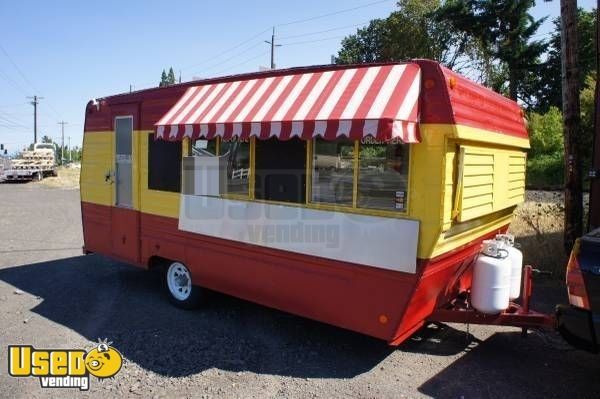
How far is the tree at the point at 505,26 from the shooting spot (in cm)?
2911

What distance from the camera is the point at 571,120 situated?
295 inches

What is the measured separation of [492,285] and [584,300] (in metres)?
0.95

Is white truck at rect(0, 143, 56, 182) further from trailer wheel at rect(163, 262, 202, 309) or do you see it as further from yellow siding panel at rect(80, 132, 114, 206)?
trailer wheel at rect(163, 262, 202, 309)

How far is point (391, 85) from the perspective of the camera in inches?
→ 164

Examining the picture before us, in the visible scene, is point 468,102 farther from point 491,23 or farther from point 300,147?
point 491,23

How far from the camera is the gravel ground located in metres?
4.20

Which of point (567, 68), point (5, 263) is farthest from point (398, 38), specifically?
point (5, 263)

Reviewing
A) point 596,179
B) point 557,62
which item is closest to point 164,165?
point 596,179

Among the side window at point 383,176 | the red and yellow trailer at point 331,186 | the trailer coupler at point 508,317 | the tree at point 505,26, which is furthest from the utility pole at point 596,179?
the tree at point 505,26

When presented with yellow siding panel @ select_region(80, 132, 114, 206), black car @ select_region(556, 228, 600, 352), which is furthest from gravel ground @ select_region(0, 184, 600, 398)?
yellow siding panel @ select_region(80, 132, 114, 206)

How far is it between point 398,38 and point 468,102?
32.9 m

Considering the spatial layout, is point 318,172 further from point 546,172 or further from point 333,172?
point 546,172

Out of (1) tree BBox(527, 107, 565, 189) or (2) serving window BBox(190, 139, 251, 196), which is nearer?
(2) serving window BBox(190, 139, 251, 196)

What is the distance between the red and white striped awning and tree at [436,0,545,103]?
2805cm
